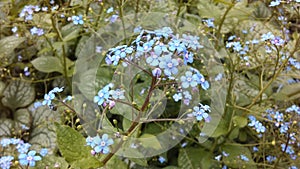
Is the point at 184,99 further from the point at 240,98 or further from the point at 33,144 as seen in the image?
the point at 33,144

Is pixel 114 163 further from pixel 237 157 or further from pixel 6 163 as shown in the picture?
pixel 237 157

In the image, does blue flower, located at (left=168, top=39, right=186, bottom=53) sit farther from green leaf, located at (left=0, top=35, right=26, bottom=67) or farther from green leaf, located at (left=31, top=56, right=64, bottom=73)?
green leaf, located at (left=0, top=35, right=26, bottom=67)

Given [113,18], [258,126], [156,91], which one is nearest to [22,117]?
[113,18]

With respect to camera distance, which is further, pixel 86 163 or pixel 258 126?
pixel 258 126

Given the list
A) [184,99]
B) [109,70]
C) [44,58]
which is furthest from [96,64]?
[184,99]

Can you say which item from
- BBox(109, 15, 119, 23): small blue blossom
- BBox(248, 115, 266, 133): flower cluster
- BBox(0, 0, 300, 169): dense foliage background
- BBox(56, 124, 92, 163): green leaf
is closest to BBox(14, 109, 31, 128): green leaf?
BBox(0, 0, 300, 169): dense foliage background

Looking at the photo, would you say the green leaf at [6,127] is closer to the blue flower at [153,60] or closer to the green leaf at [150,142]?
the green leaf at [150,142]

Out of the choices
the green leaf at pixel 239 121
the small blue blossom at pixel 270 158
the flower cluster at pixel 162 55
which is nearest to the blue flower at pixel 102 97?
the flower cluster at pixel 162 55

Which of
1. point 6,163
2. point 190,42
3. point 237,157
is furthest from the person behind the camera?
point 237,157
